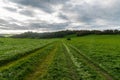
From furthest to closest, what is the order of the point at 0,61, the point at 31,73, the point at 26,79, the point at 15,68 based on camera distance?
the point at 0,61, the point at 15,68, the point at 31,73, the point at 26,79

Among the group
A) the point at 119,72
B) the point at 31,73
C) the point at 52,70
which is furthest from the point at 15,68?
the point at 119,72

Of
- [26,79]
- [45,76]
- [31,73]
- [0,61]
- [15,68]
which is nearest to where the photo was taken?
[26,79]

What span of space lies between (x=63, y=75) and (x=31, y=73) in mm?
3394

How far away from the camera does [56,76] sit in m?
18.0

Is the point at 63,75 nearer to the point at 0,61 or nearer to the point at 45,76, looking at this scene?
the point at 45,76

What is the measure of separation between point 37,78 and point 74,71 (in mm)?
4935

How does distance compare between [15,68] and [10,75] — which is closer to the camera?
[10,75]

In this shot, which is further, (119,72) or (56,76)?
(119,72)

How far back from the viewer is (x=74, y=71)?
65.1ft

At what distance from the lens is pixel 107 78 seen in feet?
58.4

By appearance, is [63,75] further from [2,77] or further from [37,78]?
[2,77]

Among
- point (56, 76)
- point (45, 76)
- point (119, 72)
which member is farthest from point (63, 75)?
point (119, 72)

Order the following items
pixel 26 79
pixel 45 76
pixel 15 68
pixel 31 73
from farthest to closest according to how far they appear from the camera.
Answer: pixel 15 68 < pixel 31 73 < pixel 45 76 < pixel 26 79

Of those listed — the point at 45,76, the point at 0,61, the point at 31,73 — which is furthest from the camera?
the point at 0,61
